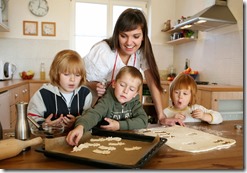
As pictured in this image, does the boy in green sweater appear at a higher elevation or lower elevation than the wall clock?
lower

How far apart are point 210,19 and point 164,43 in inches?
14.4

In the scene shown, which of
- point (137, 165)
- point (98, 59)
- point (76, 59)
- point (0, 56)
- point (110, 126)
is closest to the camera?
point (137, 165)

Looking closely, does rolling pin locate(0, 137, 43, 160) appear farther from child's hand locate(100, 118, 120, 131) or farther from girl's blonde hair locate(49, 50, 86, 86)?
girl's blonde hair locate(49, 50, 86, 86)

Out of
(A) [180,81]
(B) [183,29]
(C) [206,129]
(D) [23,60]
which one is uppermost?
(B) [183,29]

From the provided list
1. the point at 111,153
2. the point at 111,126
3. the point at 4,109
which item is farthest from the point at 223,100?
the point at 4,109

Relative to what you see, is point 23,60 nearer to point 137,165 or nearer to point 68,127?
point 68,127

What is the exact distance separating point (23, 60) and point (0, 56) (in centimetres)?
16

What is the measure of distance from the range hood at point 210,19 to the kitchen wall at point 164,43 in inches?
1.8

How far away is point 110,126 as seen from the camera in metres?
0.45

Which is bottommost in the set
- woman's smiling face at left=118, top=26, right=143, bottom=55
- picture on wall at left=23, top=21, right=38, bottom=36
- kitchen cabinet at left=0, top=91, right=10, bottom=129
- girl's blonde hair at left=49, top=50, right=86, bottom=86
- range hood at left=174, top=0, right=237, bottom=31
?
kitchen cabinet at left=0, top=91, right=10, bottom=129

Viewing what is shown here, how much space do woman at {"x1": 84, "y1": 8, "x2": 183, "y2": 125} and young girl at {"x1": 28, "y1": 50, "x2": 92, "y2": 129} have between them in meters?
0.07

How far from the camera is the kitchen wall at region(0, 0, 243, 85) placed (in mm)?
1099

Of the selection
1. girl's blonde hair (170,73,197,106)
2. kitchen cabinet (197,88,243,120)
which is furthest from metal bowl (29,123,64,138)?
kitchen cabinet (197,88,243,120)

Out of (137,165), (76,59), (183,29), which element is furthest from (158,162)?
(183,29)
